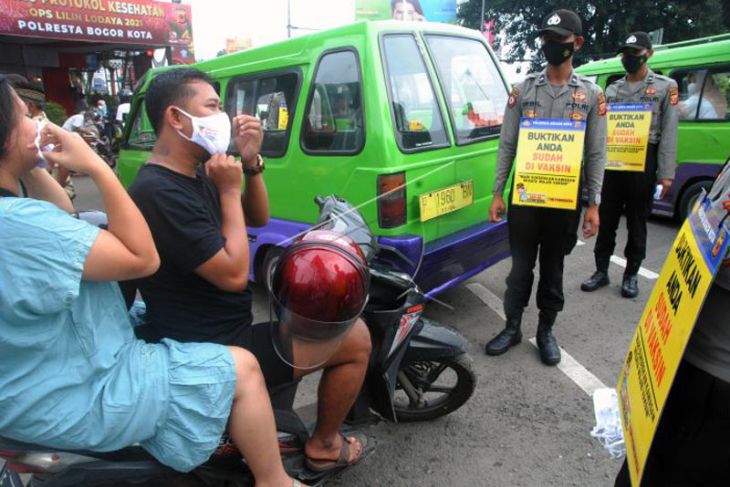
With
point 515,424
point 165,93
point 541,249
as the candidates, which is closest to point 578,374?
point 515,424

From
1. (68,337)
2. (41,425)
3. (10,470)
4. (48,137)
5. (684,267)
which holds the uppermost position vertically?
(48,137)

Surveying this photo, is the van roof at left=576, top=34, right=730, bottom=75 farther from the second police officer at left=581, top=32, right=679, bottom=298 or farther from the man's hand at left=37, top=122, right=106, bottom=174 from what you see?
the man's hand at left=37, top=122, right=106, bottom=174

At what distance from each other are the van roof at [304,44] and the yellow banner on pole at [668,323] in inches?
83.6

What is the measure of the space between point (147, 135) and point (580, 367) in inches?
165

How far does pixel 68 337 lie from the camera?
126 cm

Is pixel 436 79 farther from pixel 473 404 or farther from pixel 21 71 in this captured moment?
pixel 21 71

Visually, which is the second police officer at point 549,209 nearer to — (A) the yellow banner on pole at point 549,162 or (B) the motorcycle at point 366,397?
(A) the yellow banner on pole at point 549,162

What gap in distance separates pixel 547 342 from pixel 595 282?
1.32 m

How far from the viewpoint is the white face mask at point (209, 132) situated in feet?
5.24

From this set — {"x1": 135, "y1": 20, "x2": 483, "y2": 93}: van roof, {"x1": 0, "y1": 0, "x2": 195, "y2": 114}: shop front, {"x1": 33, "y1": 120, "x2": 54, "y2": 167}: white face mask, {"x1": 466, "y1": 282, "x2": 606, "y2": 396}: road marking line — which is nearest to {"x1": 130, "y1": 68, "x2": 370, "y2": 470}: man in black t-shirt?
{"x1": 33, "y1": 120, "x2": 54, "y2": 167}: white face mask

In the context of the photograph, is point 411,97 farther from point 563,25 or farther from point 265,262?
point 265,262

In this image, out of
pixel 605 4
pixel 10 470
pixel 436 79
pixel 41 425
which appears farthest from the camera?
pixel 605 4

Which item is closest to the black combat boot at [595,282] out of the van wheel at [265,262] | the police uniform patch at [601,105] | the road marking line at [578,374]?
the road marking line at [578,374]

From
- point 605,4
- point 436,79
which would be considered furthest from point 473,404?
point 605,4
